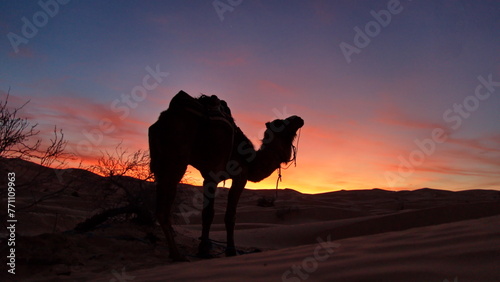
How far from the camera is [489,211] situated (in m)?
10.1

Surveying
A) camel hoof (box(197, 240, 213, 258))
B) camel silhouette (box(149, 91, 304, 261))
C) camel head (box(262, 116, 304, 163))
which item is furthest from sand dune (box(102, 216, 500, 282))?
camel head (box(262, 116, 304, 163))

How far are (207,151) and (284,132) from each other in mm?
2188

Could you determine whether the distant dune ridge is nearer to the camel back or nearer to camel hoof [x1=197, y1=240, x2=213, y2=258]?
camel hoof [x1=197, y1=240, x2=213, y2=258]

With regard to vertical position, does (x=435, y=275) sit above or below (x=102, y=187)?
below

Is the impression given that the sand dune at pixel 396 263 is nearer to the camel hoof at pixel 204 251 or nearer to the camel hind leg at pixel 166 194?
the camel hind leg at pixel 166 194

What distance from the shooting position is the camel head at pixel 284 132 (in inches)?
289

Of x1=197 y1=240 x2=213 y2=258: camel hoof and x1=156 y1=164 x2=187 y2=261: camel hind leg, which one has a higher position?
x1=156 y1=164 x2=187 y2=261: camel hind leg

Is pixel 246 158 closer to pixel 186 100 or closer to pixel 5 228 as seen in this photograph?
pixel 186 100

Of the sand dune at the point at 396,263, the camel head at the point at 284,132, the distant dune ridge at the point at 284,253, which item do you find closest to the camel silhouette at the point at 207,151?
the camel head at the point at 284,132

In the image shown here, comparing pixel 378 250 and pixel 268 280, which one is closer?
pixel 268 280

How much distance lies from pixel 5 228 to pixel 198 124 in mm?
3002

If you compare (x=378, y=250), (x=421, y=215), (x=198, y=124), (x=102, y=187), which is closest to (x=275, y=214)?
(x=421, y=215)

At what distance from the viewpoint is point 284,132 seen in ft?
24.5

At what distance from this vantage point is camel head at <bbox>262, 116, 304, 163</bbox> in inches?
289
